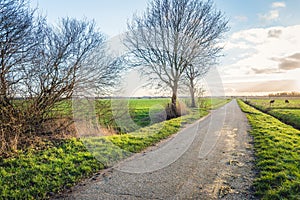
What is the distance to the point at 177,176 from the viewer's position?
5012 mm

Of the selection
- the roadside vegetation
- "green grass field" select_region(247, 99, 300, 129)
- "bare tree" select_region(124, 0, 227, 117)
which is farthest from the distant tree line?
"green grass field" select_region(247, 99, 300, 129)

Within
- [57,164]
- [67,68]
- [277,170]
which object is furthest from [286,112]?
[57,164]

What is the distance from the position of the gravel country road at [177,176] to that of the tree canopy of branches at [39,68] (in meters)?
3.63

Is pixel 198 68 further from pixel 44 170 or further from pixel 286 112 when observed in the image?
pixel 44 170

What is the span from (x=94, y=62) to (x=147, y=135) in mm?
4530

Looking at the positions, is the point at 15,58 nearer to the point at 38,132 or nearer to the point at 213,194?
the point at 38,132

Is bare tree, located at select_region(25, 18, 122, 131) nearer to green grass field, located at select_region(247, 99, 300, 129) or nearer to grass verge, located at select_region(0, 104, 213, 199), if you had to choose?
grass verge, located at select_region(0, 104, 213, 199)

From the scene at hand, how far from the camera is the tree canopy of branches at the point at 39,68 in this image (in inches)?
286

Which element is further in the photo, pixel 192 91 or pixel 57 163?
pixel 192 91

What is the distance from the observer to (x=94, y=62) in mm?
10969

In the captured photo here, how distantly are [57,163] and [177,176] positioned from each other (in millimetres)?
3163

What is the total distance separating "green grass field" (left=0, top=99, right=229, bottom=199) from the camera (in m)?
4.44

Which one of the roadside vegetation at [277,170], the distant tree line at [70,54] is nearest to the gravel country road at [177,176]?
the roadside vegetation at [277,170]

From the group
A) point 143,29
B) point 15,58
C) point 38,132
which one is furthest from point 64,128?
point 143,29
